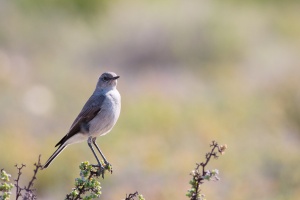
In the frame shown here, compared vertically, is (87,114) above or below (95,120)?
above

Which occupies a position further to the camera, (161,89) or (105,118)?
(161,89)

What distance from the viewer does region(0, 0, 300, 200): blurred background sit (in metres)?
12.5

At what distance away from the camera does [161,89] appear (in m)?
18.8

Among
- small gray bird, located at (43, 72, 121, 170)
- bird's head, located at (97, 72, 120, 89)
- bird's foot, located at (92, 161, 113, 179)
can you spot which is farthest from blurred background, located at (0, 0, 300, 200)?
bird's foot, located at (92, 161, 113, 179)

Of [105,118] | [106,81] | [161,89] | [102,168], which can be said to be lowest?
[102,168]

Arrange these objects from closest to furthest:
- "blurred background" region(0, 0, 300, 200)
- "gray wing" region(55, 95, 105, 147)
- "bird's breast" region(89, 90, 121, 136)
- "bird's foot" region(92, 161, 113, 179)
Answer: "bird's foot" region(92, 161, 113, 179)
"bird's breast" region(89, 90, 121, 136)
"gray wing" region(55, 95, 105, 147)
"blurred background" region(0, 0, 300, 200)

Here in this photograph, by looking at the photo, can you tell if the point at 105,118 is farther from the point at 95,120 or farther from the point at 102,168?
the point at 102,168

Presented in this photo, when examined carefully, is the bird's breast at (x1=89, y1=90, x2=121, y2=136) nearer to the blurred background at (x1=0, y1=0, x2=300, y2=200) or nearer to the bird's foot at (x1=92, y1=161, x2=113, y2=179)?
the bird's foot at (x1=92, y1=161, x2=113, y2=179)

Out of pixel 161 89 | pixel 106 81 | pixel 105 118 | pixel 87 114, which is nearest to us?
pixel 105 118

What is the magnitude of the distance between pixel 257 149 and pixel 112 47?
30.6 ft

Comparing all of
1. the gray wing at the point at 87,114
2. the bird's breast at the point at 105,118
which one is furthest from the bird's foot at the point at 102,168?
the gray wing at the point at 87,114

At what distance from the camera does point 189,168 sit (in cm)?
1286

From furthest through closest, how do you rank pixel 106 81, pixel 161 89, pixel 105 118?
1. pixel 161 89
2. pixel 106 81
3. pixel 105 118

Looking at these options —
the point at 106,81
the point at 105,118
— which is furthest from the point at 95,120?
the point at 106,81
